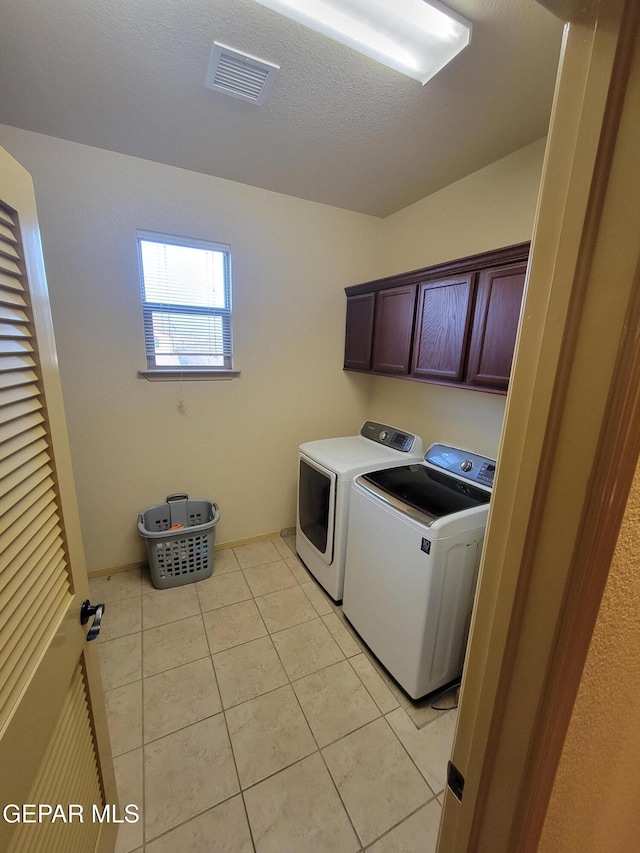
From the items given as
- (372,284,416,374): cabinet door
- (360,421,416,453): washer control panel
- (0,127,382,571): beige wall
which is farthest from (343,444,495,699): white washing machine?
(0,127,382,571): beige wall

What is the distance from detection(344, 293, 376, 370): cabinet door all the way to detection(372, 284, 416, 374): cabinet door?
0.22 ft

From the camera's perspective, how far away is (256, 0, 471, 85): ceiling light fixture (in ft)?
3.76

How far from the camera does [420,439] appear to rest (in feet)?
7.90

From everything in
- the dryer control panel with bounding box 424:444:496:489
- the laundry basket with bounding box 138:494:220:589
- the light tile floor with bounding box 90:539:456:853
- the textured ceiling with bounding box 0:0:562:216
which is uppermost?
the textured ceiling with bounding box 0:0:562:216

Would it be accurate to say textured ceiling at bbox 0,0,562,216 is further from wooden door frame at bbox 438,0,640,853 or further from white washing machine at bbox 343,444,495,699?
white washing machine at bbox 343,444,495,699

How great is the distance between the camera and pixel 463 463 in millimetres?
2064

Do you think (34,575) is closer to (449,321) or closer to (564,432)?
(564,432)

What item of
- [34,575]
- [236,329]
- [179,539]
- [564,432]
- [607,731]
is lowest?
[179,539]

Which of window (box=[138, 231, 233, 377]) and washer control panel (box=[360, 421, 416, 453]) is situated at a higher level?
window (box=[138, 231, 233, 377])

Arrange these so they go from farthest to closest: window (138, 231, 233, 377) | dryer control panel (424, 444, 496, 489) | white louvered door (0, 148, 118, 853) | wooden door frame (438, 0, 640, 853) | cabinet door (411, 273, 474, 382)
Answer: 1. window (138, 231, 233, 377)
2. dryer control panel (424, 444, 496, 489)
3. cabinet door (411, 273, 474, 382)
4. white louvered door (0, 148, 118, 853)
5. wooden door frame (438, 0, 640, 853)

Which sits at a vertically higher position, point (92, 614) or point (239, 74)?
point (239, 74)

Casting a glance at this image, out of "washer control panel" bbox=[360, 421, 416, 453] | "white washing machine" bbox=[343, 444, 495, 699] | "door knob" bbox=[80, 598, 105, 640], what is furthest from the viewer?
"washer control panel" bbox=[360, 421, 416, 453]

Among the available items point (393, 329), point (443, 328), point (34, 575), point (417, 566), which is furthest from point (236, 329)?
point (34, 575)

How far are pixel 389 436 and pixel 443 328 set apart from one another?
0.90 meters
